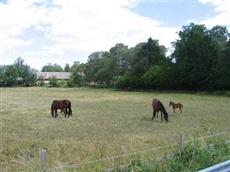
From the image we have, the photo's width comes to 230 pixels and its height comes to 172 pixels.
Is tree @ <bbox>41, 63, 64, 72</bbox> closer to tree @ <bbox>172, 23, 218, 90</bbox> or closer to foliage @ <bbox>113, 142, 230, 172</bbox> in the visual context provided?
tree @ <bbox>172, 23, 218, 90</bbox>

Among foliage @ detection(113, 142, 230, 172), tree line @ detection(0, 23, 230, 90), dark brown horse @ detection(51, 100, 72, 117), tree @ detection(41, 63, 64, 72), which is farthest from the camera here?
tree @ detection(41, 63, 64, 72)

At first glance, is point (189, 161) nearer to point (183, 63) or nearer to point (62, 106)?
point (62, 106)

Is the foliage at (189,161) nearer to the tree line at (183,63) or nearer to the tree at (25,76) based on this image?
the tree line at (183,63)

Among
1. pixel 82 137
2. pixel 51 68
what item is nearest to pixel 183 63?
pixel 82 137

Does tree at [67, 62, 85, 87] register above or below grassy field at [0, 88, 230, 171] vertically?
above

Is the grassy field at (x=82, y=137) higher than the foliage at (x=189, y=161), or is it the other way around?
the foliage at (x=189, y=161)

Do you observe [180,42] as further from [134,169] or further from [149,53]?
[134,169]

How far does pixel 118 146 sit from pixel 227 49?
4635 cm

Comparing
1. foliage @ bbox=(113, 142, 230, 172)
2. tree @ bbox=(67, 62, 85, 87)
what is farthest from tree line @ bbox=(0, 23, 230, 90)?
foliage @ bbox=(113, 142, 230, 172)

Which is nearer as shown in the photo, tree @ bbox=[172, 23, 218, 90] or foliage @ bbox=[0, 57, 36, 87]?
tree @ bbox=[172, 23, 218, 90]

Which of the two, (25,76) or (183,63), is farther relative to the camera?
(25,76)

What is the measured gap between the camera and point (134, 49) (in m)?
84.0

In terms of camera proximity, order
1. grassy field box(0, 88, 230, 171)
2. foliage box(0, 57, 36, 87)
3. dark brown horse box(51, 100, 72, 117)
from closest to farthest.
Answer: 1. grassy field box(0, 88, 230, 171)
2. dark brown horse box(51, 100, 72, 117)
3. foliage box(0, 57, 36, 87)

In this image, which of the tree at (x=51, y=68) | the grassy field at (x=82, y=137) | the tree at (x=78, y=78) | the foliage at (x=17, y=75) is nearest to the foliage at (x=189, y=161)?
the grassy field at (x=82, y=137)
